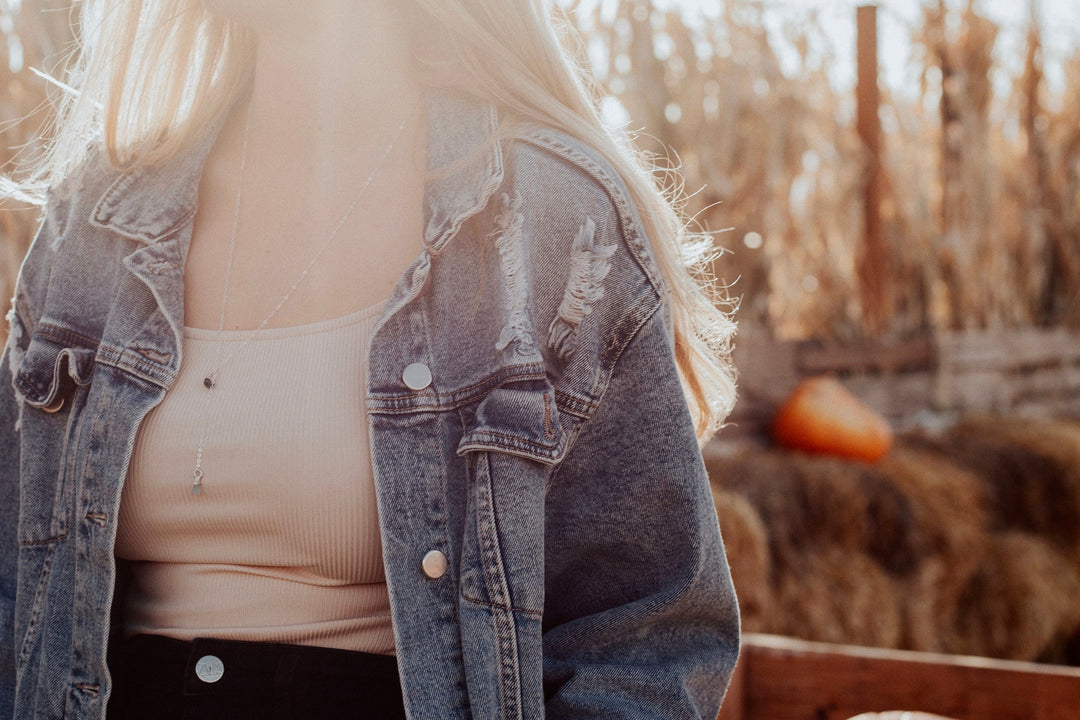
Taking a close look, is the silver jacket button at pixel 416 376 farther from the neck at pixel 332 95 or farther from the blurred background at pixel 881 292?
the blurred background at pixel 881 292

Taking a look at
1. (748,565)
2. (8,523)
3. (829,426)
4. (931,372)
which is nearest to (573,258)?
(8,523)

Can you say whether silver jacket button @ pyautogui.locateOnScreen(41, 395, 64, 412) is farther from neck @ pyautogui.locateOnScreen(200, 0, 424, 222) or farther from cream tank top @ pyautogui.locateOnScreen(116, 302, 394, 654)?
neck @ pyautogui.locateOnScreen(200, 0, 424, 222)

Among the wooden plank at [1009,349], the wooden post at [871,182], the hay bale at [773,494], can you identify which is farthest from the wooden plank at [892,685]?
the wooden plank at [1009,349]

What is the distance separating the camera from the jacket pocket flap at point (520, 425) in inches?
42.9

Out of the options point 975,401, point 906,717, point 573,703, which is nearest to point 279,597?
point 573,703

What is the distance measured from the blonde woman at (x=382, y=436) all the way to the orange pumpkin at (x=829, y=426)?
286 centimetres

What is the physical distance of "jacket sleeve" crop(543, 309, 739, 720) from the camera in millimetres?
1150

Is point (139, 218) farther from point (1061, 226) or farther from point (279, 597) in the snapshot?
point (1061, 226)

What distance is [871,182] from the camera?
15.4 feet

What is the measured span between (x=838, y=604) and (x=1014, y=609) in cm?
77

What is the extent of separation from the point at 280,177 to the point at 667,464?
2.19 feet

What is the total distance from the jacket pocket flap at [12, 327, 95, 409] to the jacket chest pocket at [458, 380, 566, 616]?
1.65 feet

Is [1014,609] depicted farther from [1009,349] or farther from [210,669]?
[210,669]

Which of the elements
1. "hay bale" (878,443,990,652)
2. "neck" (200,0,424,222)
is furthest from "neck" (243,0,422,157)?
"hay bale" (878,443,990,652)
